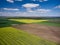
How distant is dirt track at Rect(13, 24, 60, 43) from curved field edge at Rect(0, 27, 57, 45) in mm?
66

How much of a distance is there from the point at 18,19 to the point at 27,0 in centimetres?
35

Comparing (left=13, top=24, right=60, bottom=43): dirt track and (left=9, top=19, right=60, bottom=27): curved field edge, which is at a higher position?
(left=9, top=19, right=60, bottom=27): curved field edge

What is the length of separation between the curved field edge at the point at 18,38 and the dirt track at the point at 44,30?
7cm

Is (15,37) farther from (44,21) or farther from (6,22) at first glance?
(44,21)

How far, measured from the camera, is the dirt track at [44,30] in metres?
1.83

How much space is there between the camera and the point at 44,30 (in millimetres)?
1866

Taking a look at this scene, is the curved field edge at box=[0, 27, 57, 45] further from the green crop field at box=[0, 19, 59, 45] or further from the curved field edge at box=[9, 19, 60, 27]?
the curved field edge at box=[9, 19, 60, 27]

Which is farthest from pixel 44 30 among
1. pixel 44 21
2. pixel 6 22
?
pixel 6 22

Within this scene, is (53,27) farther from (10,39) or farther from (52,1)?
(10,39)

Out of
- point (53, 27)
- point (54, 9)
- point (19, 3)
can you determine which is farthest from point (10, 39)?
point (54, 9)

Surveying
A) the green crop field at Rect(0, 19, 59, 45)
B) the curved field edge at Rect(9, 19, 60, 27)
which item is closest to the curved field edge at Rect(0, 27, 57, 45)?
the green crop field at Rect(0, 19, 59, 45)

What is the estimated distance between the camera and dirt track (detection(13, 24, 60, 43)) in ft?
6.00

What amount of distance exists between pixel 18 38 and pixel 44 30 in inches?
17.4

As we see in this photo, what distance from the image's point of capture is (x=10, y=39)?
1823mm
